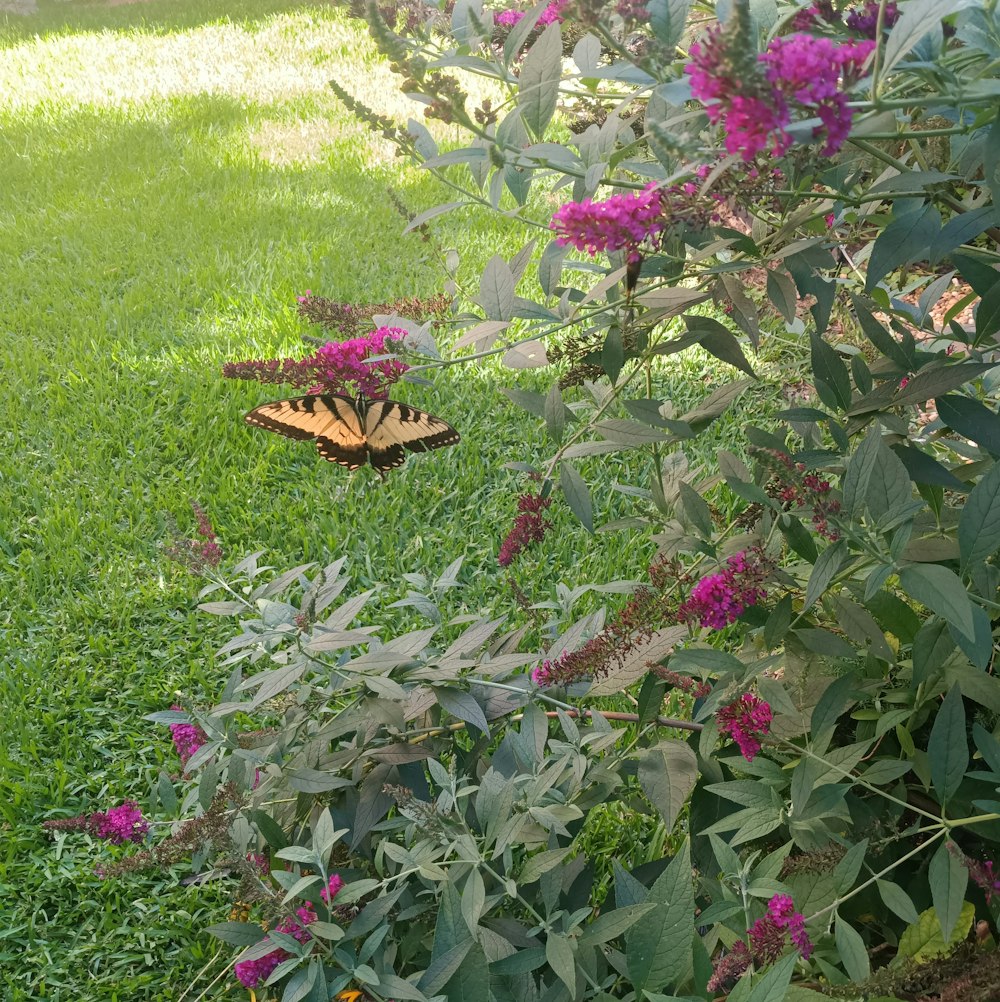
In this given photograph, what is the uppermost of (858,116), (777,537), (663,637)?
(858,116)

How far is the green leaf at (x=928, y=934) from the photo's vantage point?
152 cm

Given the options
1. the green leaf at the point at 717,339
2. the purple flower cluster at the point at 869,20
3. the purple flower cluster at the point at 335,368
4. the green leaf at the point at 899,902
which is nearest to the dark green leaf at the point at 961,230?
the purple flower cluster at the point at 869,20

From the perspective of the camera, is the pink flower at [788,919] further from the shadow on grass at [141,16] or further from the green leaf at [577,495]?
the shadow on grass at [141,16]

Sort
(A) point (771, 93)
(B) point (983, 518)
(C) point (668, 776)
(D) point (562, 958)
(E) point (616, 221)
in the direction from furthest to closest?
(C) point (668, 776)
(D) point (562, 958)
(B) point (983, 518)
(E) point (616, 221)
(A) point (771, 93)

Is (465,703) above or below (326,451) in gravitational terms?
below

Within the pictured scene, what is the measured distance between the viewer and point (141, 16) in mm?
10445

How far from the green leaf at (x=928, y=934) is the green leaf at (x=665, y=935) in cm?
44

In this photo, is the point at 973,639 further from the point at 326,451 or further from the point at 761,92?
the point at 326,451

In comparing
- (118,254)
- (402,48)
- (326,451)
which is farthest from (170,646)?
(118,254)

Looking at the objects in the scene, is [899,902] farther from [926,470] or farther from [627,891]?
[926,470]

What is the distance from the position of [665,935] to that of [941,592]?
23.3 inches

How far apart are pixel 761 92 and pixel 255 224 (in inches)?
204

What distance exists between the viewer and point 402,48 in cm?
Answer: 125

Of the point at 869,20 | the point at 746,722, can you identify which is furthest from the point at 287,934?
the point at 869,20
